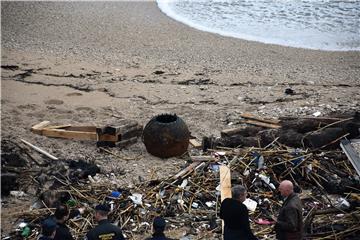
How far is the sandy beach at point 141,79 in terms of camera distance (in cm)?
1340

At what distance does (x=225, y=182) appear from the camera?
9523 mm

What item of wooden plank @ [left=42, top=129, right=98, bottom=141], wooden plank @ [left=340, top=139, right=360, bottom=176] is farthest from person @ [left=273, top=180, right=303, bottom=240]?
wooden plank @ [left=42, top=129, right=98, bottom=141]

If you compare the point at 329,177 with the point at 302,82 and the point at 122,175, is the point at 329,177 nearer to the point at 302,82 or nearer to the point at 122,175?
the point at 122,175

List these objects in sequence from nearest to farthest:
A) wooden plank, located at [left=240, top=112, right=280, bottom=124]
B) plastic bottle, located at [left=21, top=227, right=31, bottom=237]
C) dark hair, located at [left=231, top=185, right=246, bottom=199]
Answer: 1. dark hair, located at [left=231, top=185, right=246, bottom=199]
2. plastic bottle, located at [left=21, top=227, right=31, bottom=237]
3. wooden plank, located at [left=240, top=112, right=280, bottom=124]

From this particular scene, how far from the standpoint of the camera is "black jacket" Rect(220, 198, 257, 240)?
6891 mm

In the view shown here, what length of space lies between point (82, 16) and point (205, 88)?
12.1m

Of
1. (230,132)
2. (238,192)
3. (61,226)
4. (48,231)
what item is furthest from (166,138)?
(48,231)

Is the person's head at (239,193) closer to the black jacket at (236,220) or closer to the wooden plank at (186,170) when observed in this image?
the black jacket at (236,220)

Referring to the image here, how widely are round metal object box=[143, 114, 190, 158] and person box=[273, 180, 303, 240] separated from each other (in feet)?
14.7

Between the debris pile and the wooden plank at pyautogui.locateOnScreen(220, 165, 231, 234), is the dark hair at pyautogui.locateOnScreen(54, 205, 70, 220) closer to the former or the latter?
the debris pile

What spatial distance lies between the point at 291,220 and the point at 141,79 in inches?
Answer: 440

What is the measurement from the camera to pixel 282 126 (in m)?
11.9

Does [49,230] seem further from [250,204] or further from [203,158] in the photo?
[203,158]

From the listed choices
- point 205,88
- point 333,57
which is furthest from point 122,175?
point 333,57
